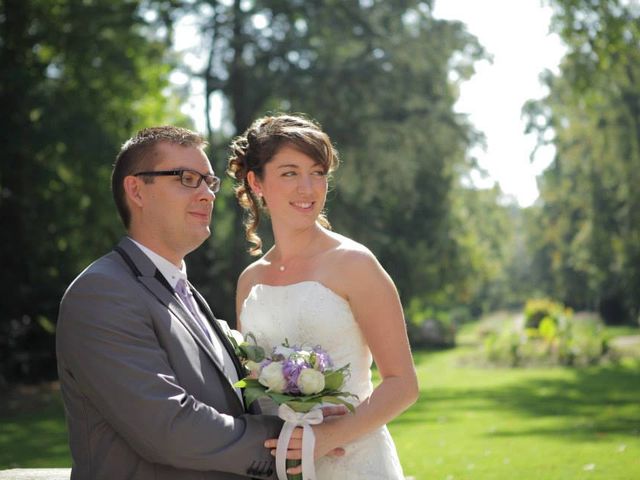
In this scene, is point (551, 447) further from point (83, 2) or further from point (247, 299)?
point (83, 2)

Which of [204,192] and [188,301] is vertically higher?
[204,192]

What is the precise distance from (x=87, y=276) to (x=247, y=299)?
136 cm

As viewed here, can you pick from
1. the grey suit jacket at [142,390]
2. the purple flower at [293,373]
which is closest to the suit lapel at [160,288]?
the grey suit jacket at [142,390]

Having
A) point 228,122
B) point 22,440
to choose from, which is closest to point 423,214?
point 228,122

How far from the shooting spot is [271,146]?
439 centimetres

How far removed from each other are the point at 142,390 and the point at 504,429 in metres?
11.4

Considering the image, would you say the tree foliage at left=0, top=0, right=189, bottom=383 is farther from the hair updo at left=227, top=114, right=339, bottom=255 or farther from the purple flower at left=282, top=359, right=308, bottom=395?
the purple flower at left=282, top=359, right=308, bottom=395

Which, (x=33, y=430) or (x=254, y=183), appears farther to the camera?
(x=33, y=430)

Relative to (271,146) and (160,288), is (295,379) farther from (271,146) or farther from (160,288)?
(271,146)

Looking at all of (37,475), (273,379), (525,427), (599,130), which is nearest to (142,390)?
(273,379)

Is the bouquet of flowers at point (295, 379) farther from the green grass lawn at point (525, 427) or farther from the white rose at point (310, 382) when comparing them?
the green grass lawn at point (525, 427)

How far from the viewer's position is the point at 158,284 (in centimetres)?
355

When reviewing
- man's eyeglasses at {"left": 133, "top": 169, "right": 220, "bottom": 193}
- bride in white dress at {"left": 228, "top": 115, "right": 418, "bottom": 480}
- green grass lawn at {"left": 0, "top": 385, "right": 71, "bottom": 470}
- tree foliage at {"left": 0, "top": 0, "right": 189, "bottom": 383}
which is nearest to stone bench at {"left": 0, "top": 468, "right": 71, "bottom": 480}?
bride in white dress at {"left": 228, "top": 115, "right": 418, "bottom": 480}

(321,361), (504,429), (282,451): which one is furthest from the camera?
(504,429)
